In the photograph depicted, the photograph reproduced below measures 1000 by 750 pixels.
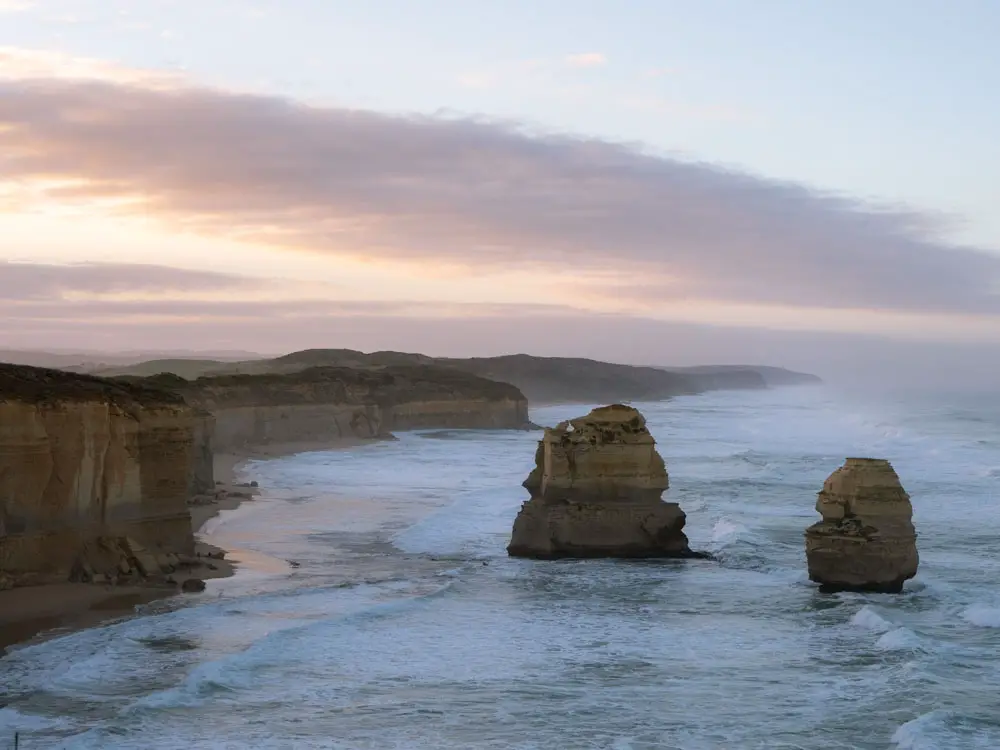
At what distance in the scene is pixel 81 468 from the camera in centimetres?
2156

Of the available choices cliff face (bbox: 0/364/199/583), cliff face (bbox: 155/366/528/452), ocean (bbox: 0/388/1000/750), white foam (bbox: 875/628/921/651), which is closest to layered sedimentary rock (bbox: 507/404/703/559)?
ocean (bbox: 0/388/1000/750)

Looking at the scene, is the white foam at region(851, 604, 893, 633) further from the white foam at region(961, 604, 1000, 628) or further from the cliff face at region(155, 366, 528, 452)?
the cliff face at region(155, 366, 528, 452)

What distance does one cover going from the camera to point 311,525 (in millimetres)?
31172

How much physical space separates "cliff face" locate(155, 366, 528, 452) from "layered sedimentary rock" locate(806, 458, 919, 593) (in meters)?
25.2

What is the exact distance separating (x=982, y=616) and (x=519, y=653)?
761 centimetres

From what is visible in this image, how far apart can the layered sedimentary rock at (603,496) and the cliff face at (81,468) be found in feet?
22.8

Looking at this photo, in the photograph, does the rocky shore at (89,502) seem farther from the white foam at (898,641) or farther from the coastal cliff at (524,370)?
the coastal cliff at (524,370)

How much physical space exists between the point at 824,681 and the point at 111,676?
909 cm

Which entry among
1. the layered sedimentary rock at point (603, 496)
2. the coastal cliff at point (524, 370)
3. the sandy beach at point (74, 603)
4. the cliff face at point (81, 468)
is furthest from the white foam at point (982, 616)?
the coastal cliff at point (524, 370)

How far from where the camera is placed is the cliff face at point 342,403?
5603 cm

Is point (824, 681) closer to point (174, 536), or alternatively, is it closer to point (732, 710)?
point (732, 710)

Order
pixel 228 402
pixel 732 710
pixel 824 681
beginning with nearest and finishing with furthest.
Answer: pixel 732 710, pixel 824 681, pixel 228 402

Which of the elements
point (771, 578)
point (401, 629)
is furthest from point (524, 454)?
point (401, 629)

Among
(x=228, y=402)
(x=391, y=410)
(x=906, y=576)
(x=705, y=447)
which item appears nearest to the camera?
(x=906, y=576)
